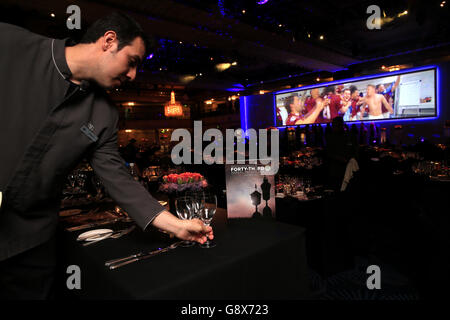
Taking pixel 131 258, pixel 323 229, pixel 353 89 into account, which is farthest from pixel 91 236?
pixel 353 89

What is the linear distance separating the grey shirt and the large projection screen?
33.5ft

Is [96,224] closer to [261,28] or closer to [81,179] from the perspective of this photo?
[81,179]

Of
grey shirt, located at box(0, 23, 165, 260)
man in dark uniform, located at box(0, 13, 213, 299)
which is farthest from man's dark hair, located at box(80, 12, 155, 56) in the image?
grey shirt, located at box(0, 23, 165, 260)

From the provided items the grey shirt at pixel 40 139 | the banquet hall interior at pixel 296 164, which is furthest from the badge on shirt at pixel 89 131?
→ the banquet hall interior at pixel 296 164

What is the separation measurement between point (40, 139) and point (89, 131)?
17cm

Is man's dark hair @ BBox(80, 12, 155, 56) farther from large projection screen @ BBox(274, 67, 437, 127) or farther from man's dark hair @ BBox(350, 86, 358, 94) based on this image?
man's dark hair @ BBox(350, 86, 358, 94)

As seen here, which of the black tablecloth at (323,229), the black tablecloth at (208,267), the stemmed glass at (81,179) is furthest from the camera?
the black tablecloth at (323,229)

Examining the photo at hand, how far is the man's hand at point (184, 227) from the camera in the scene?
109 cm

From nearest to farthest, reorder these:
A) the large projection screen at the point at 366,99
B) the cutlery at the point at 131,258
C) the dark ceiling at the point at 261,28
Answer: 1. the cutlery at the point at 131,258
2. the dark ceiling at the point at 261,28
3. the large projection screen at the point at 366,99

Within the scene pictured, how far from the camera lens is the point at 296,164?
18.2ft

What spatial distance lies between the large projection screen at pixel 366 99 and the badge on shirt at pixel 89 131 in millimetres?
10247

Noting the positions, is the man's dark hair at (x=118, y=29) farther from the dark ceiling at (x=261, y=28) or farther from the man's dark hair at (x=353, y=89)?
the man's dark hair at (x=353, y=89)
